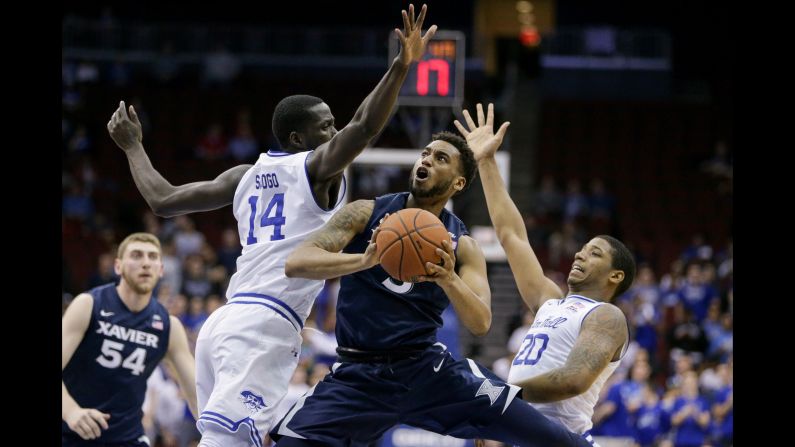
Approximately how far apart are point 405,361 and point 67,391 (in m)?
2.88

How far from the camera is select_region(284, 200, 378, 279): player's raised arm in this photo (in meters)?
4.97

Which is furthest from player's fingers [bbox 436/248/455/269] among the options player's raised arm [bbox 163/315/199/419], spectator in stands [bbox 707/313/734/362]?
spectator in stands [bbox 707/313/734/362]

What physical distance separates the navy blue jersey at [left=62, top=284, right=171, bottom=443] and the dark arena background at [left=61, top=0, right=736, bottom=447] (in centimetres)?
689

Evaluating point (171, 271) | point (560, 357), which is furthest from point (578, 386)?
point (171, 271)

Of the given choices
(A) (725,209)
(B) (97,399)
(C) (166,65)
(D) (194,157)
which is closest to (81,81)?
(C) (166,65)

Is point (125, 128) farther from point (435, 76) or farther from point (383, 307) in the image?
point (435, 76)

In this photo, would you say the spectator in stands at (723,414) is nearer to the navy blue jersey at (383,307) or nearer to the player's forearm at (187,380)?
the player's forearm at (187,380)

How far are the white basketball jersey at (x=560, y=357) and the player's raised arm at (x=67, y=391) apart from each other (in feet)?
8.62

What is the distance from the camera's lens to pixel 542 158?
23359 millimetres

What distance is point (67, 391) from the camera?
23.6 feet

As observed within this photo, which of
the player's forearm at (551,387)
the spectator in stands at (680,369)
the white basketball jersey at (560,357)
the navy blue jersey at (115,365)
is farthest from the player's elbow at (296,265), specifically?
the spectator in stands at (680,369)

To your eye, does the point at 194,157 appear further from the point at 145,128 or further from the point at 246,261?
the point at 246,261

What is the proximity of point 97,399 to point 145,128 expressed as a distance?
16.4 metres

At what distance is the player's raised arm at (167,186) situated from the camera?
5.95 meters
